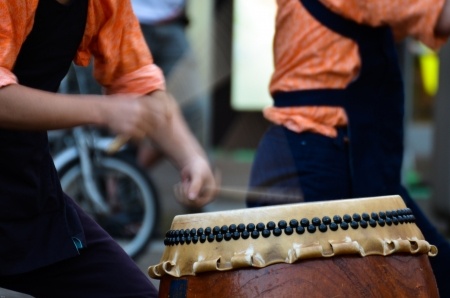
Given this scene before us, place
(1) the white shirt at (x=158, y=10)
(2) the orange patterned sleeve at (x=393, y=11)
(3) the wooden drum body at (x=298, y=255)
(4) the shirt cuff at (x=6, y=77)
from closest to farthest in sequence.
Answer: (4) the shirt cuff at (x=6, y=77) → (3) the wooden drum body at (x=298, y=255) → (2) the orange patterned sleeve at (x=393, y=11) → (1) the white shirt at (x=158, y=10)

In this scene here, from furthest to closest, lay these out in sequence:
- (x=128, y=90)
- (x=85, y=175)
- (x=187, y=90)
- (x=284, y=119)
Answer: (x=85, y=175)
(x=284, y=119)
(x=187, y=90)
(x=128, y=90)

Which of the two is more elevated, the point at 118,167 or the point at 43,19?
the point at 43,19

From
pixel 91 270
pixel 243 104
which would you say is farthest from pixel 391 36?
pixel 91 270

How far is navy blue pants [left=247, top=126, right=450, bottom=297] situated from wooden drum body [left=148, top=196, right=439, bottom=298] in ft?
2.23

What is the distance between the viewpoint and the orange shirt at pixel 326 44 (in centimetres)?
279

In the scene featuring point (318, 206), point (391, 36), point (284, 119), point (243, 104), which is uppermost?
point (318, 206)

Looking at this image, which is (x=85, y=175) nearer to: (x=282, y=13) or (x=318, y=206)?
(x=282, y=13)

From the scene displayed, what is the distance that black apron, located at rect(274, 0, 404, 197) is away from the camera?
113 inches

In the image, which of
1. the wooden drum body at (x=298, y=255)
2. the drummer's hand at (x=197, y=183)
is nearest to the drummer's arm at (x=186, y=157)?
the drummer's hand at (x=197, y=183)

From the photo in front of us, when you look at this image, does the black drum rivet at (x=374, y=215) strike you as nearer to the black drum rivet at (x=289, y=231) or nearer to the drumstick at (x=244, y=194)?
the black drum rivet at (x=289, y=231)

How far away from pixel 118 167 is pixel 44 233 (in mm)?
3215

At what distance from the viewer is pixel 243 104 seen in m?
3.40

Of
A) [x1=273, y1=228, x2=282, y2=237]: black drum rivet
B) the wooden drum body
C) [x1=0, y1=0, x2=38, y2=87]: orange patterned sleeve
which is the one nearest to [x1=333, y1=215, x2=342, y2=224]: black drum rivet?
the wooden drum body

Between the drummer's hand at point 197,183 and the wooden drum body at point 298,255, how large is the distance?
0.10m
